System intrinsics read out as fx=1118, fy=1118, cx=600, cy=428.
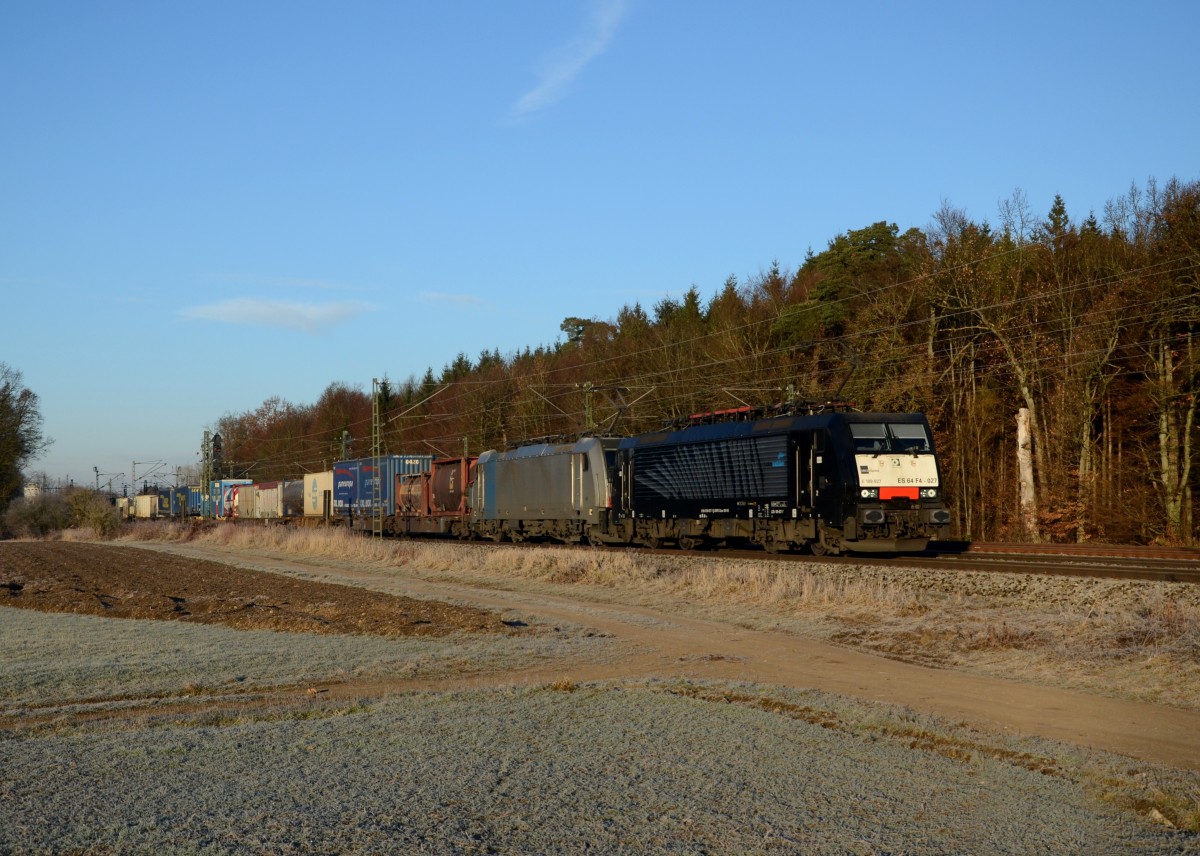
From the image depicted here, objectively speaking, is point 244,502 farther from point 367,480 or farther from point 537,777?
point 537,777

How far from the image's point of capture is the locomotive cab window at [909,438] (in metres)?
→ 29.0

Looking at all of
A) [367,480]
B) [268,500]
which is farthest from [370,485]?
[268,500]

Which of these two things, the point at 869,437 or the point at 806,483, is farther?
the point at 806,483

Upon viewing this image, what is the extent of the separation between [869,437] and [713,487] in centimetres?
665

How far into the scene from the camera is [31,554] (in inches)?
1905

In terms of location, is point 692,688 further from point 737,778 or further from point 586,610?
point 586,610

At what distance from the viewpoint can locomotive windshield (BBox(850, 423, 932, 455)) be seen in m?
28.6

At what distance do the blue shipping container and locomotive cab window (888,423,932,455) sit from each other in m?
Result: 29.3

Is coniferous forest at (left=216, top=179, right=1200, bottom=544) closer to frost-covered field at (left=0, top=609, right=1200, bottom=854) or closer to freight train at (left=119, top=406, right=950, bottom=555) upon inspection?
freight train at (left=119, top=406, right=950, bottom=555)

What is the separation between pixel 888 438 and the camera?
2894cm

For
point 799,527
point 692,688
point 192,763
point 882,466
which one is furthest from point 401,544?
point 192,763

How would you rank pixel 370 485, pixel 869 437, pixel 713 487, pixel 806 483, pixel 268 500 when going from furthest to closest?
pixel 268 500 → pixel 370 485 → pixel 713 487 → pixel 806 483 → pixel 869 437

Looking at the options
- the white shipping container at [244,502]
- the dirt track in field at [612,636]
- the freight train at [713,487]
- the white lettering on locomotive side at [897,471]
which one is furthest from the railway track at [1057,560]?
the white shipping container at [244,502]

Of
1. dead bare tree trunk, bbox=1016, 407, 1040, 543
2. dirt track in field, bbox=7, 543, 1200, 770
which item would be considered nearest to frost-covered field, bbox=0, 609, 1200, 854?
dirt track in field, bbox=7, 543, 1200, 770
